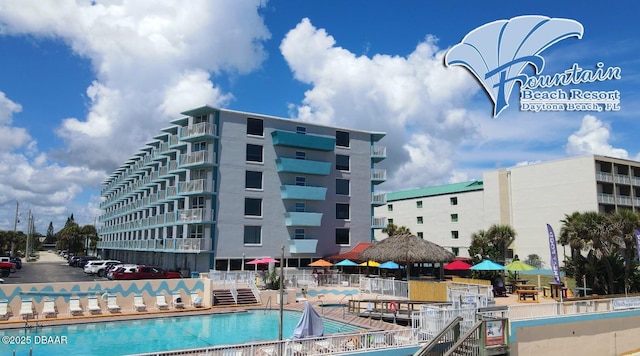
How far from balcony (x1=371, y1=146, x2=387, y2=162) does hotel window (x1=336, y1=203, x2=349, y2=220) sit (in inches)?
246

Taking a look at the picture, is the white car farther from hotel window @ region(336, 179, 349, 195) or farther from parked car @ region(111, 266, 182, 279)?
hotel window @ region(336, 179, 349, 195)

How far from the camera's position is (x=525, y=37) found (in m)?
26.5

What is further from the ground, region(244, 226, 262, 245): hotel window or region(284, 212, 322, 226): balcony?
region(284, 212, 322, 226): balcony

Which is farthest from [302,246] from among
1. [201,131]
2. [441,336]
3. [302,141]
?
[441,336]

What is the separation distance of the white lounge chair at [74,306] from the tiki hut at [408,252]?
17375 mm

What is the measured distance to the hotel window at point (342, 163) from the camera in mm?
46963

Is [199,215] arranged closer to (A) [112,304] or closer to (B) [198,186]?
(B) [198,186]

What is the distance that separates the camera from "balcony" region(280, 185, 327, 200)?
4272 cm

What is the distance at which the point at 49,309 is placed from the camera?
2338 centimetres

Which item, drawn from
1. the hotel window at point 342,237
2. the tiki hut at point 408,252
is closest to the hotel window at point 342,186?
the hotel window at point 342,237

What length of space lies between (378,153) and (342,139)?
464 cm

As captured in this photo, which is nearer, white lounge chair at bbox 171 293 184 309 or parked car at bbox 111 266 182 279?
white lounge chair at bbox 171 293 184 309

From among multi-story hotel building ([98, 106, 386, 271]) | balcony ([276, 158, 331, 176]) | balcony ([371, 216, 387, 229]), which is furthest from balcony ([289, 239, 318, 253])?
balcony ([371, 216, 387, 229])

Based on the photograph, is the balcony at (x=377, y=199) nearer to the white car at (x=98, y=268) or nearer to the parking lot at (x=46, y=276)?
the white car at (x=98, y=268)
